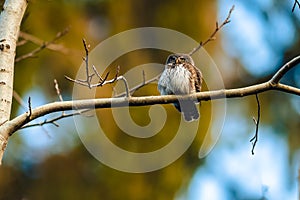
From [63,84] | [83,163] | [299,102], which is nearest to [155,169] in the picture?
[83,163]

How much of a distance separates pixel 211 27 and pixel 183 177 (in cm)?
150

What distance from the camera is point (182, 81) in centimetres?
332

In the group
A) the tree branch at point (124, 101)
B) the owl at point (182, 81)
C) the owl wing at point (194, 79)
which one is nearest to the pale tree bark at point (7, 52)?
the tree branch at point (124, 101)

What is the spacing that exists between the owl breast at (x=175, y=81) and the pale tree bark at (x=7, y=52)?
3.85ft

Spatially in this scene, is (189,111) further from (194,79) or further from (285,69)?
(285,69)

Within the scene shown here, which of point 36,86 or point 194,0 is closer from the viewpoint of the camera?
point 36,86

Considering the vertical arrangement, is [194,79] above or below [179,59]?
below

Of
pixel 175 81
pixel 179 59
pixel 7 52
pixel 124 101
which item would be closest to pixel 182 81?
pixel 175 81

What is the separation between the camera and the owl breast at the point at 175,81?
3260 mm

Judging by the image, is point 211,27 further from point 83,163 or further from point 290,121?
point 83,163

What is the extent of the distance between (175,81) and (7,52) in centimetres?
134

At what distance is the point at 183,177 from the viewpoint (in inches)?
213

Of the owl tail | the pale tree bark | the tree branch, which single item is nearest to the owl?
the owl tail

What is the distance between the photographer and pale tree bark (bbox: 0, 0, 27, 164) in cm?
207
